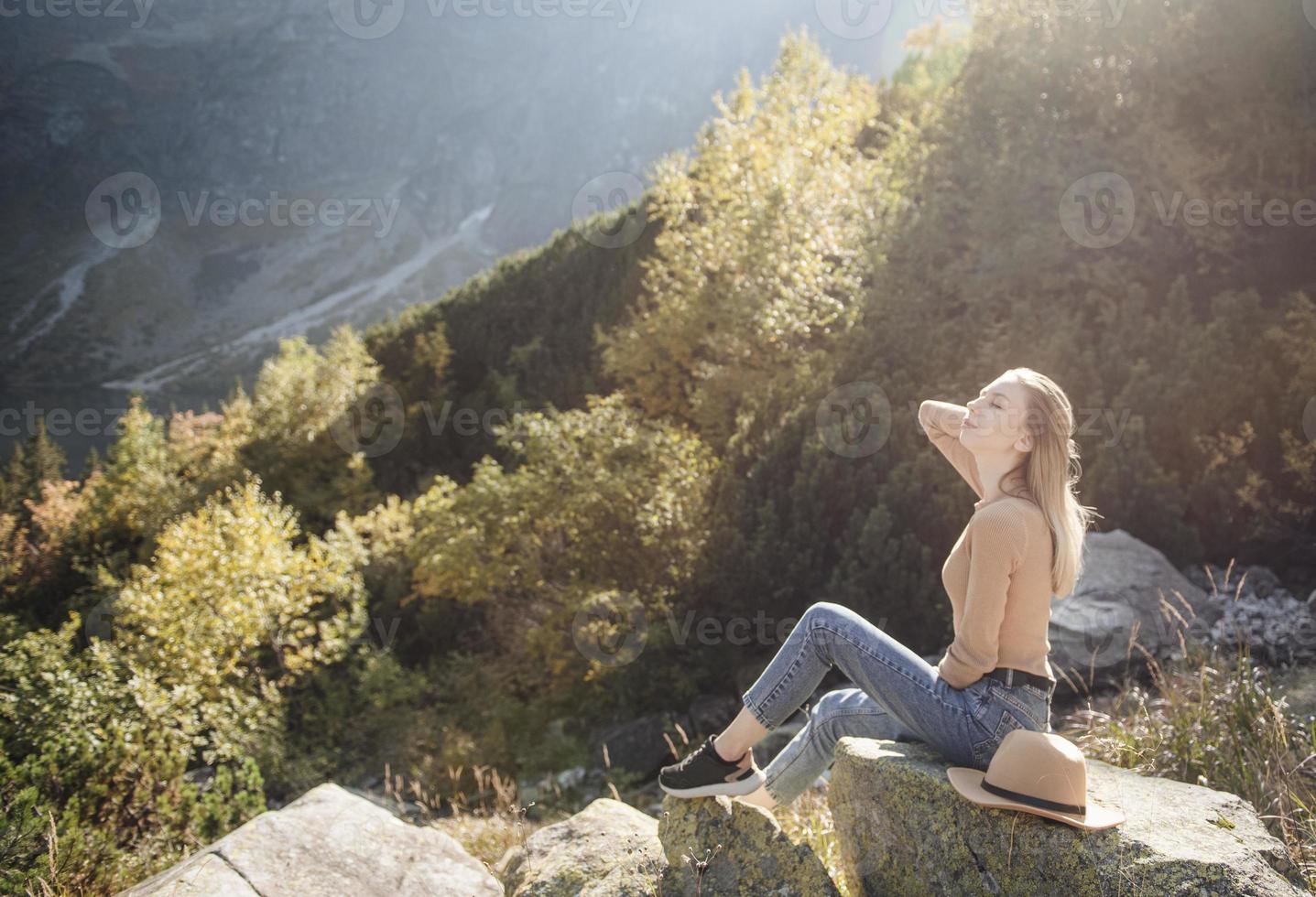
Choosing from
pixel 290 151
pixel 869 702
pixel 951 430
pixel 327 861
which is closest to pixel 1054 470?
pixel 951 430

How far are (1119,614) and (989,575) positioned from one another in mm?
3611

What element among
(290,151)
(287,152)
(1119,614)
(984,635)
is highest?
(290,151)

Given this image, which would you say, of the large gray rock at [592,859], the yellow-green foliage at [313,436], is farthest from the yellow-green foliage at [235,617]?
the yellow-green foliage at [313,436]

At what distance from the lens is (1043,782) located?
80.0 inches

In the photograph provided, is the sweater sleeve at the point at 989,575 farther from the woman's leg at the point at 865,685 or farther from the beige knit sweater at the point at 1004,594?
the woman's leg at the point at 865,685

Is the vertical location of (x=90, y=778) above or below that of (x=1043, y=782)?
below

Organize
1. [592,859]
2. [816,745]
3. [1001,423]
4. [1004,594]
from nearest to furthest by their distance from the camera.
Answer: [1004,594] → [1001,423] → [592,859] → [816,745]

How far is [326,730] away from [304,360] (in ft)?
43.4

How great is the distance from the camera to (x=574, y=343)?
1822cm

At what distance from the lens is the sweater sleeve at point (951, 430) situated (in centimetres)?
282

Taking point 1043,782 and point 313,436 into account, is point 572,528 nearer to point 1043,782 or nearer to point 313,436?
point 1043,782

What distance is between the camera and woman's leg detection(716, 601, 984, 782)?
2.40 metres

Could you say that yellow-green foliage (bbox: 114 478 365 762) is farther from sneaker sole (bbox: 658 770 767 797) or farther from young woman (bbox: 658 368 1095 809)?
young woman (bbox: 658 368 1095 809)

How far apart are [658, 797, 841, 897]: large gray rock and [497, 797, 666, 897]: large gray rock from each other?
0.34 ft
